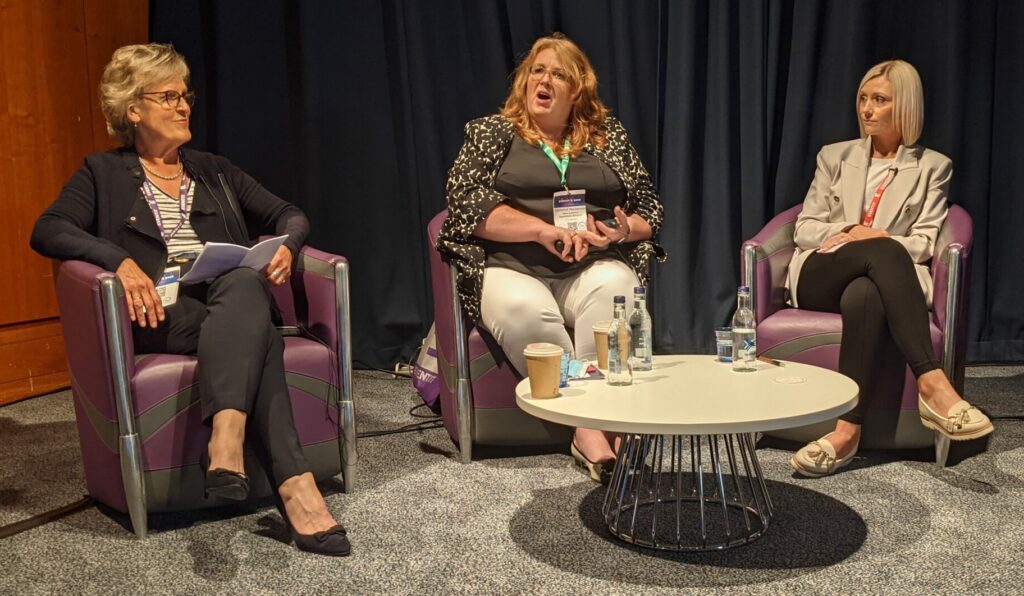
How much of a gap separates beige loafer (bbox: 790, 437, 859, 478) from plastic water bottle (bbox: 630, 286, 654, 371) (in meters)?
0.59

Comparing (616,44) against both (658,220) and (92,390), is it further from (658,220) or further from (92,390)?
(92,390)

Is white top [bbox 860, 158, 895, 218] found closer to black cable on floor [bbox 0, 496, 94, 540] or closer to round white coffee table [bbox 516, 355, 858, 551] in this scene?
round white coffee table [bbox 516, 355, 858, 551]

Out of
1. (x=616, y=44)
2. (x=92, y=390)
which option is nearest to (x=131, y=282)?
(x=92, y=390)

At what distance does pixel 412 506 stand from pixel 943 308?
1.61 metres

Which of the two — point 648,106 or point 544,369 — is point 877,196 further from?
point 544,369

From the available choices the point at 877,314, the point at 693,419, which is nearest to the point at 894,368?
the point at 877,314

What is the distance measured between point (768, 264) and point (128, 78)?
200 cm

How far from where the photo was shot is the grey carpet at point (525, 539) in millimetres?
2078

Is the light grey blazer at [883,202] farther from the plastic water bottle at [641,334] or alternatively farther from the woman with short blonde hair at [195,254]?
the woman with short blonde hair at [195,254]

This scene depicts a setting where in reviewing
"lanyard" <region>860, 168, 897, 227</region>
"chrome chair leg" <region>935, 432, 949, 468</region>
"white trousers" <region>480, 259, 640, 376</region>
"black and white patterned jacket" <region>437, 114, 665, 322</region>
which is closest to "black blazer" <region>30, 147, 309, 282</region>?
"black and white patterned jacket" <region>437, 114, 665, 322</region>

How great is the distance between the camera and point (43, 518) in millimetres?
2535

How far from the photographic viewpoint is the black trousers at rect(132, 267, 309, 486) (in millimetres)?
2324

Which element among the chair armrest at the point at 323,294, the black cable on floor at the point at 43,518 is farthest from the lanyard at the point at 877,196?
the black cable on floor at the point at 43,518

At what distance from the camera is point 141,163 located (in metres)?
2.78
